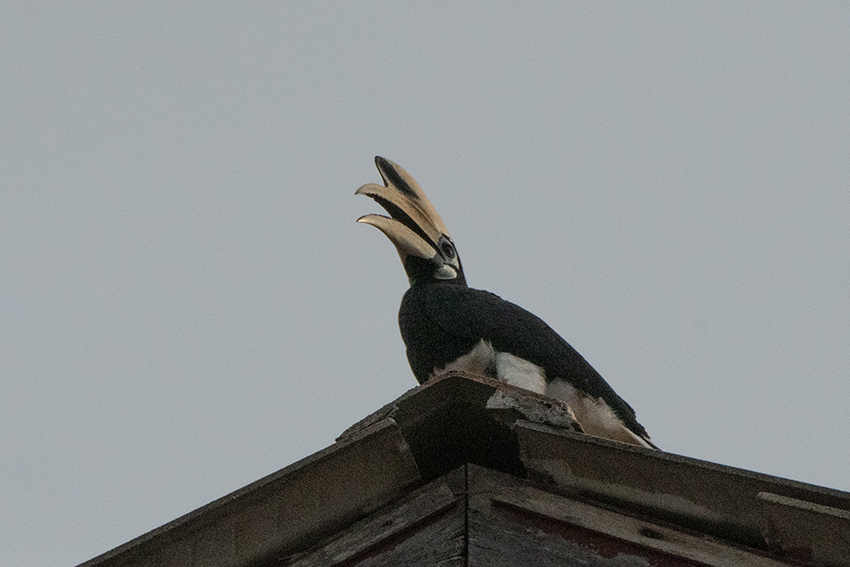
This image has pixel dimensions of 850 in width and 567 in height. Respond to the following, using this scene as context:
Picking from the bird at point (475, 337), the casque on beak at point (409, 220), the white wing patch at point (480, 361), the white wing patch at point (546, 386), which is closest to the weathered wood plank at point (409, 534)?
the bird at point (475, 337)

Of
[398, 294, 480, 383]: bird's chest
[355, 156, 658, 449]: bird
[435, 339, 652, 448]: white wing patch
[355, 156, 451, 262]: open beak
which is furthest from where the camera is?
[355, 156, 451, 262]: open beak

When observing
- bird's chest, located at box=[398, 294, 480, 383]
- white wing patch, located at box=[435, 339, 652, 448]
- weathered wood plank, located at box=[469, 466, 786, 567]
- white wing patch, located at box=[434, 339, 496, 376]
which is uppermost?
bird's chest, located at box=[398, 294, 480, 383]

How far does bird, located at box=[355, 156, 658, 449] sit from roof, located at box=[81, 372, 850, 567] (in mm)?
2232

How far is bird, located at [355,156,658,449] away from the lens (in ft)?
19.5

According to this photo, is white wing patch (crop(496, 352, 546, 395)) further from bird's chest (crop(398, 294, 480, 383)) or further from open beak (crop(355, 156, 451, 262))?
open beak (crop(355, 156, 451, 262))

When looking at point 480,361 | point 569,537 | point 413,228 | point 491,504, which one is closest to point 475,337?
point 480,361

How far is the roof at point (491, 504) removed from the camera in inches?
119

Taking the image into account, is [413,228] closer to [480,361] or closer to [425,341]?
[425,341]

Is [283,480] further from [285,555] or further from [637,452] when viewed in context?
[637,452]

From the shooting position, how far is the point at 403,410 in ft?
11.3

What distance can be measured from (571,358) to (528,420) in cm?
280

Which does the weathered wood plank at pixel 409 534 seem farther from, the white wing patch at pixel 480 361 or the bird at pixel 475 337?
the white wing patch at pixel 480 361

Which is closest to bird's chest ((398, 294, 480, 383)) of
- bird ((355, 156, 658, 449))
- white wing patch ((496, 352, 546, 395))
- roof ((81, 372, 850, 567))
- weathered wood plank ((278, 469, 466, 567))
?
bird ((355, 156, 658, 449))

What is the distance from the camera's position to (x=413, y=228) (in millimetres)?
7203
